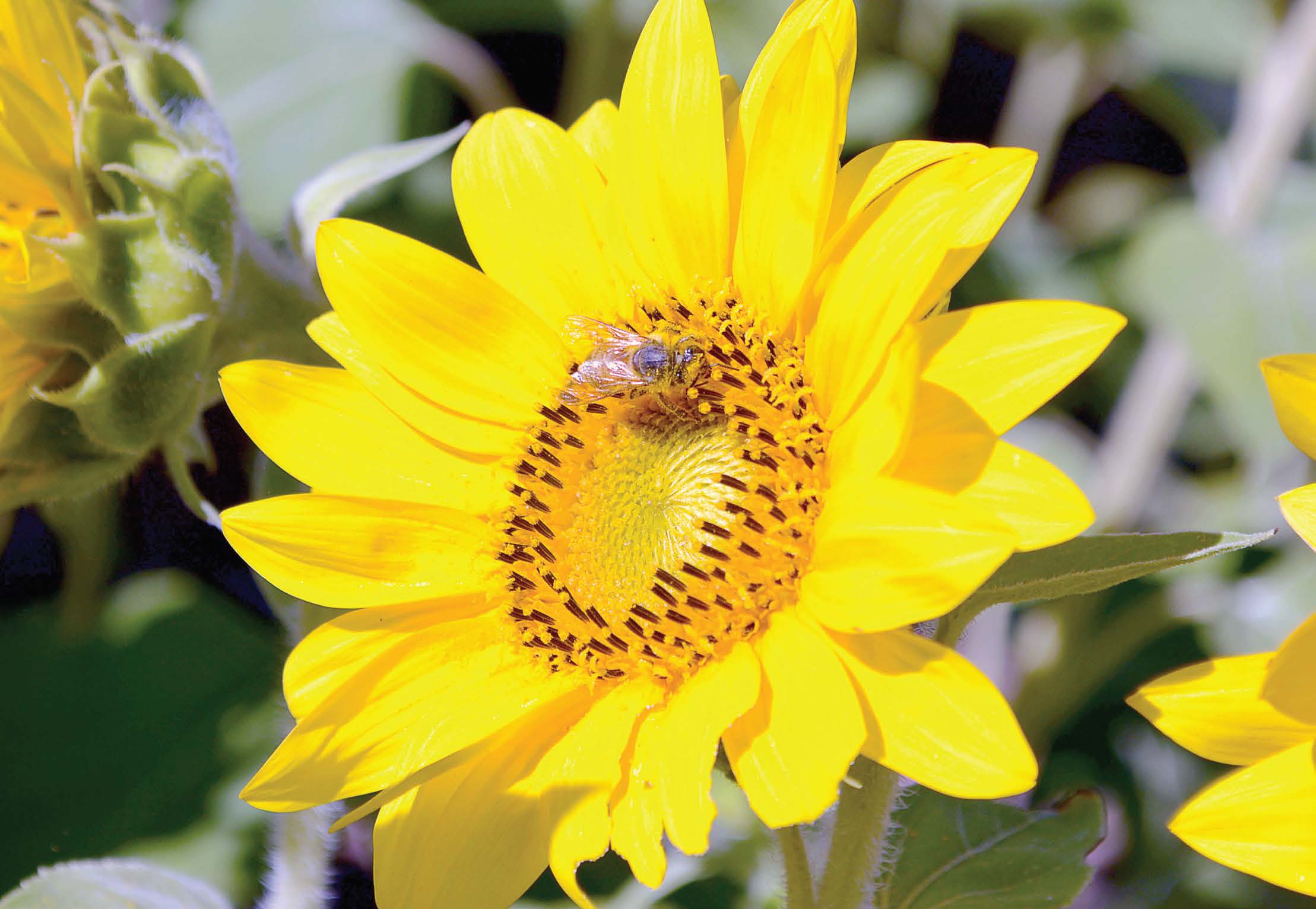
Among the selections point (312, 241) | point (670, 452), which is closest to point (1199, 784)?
point (670, 452)

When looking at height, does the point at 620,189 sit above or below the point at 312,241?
above

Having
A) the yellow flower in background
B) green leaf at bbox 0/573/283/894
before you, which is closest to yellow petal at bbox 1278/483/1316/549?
the yellow flower in background

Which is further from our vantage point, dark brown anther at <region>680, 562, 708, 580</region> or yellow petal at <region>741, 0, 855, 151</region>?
dark brown anther at <region>680, 562, 708, 580</region>

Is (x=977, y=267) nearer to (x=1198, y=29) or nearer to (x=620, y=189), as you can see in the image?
(x=1198, y=29)

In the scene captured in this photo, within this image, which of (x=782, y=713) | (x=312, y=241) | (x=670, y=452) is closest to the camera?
(x=782, y=713)

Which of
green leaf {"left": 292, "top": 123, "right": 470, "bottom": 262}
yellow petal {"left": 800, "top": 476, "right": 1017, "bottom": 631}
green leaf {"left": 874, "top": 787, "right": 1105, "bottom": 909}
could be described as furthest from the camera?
green leaf {"left": 292, "top": 123, "right": 470, "bottom": 262}

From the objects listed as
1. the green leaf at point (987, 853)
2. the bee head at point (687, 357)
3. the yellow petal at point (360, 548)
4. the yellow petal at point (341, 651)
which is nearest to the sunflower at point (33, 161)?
the yellow petal at point (360, 548)

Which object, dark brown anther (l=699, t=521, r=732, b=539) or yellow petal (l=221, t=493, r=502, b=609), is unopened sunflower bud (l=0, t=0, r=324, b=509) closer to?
yellow petal (l=221, t=493, r=502, b=609)
